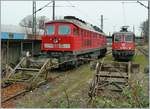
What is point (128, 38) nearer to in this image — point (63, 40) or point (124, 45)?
point (124, 45)

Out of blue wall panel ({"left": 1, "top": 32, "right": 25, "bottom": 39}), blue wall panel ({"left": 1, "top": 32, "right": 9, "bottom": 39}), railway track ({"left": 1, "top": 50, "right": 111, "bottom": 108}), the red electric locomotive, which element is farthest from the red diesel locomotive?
the red electric locomotive

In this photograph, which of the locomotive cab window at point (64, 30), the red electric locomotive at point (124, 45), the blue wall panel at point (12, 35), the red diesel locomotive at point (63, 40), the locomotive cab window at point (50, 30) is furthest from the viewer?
the red electric locomotive at point (124, 45)

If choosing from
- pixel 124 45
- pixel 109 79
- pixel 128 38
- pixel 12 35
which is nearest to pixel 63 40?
pixel 12 35

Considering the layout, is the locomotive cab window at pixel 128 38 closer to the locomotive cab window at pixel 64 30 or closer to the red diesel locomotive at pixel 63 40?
the red diesel locomotive at pixel 63 40

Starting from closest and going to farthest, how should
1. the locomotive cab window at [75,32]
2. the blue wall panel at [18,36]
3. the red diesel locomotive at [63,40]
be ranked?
the red diesel locomotive at [63,40]
the locomotive cab window at [75,32]
the blue wall panel at [18,36]

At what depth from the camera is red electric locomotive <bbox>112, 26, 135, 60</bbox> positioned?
2812 cm

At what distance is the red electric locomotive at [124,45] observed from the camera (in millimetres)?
28125

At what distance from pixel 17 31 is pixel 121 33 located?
898 cm

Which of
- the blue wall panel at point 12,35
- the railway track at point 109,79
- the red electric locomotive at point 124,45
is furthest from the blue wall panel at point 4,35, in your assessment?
the railway track at point 109,79

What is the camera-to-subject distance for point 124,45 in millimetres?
28281

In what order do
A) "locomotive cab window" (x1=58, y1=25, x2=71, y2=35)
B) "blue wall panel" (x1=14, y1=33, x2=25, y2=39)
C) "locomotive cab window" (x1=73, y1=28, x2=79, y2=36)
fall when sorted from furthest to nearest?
"blue wall panel" (x1=14, y1=33, x2=25, y2=39), "locomotive cab window" (x1=73, y1=28, x2=79, y2=36), "locomotive cab window" (x1=58, y1=25, x2=71, y2=35)

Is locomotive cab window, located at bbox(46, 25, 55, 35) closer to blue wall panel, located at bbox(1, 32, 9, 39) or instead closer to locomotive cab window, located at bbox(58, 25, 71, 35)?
locomotive cab window, located at bbox(58, 25, 71, 35)

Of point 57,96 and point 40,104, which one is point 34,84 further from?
point 40,104

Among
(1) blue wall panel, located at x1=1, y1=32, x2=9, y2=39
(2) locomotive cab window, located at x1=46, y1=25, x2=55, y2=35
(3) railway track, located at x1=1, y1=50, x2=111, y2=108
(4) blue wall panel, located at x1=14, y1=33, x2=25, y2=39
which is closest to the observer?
(3) railway track, located at x1=1, y1=50, x2=111, y2=108
